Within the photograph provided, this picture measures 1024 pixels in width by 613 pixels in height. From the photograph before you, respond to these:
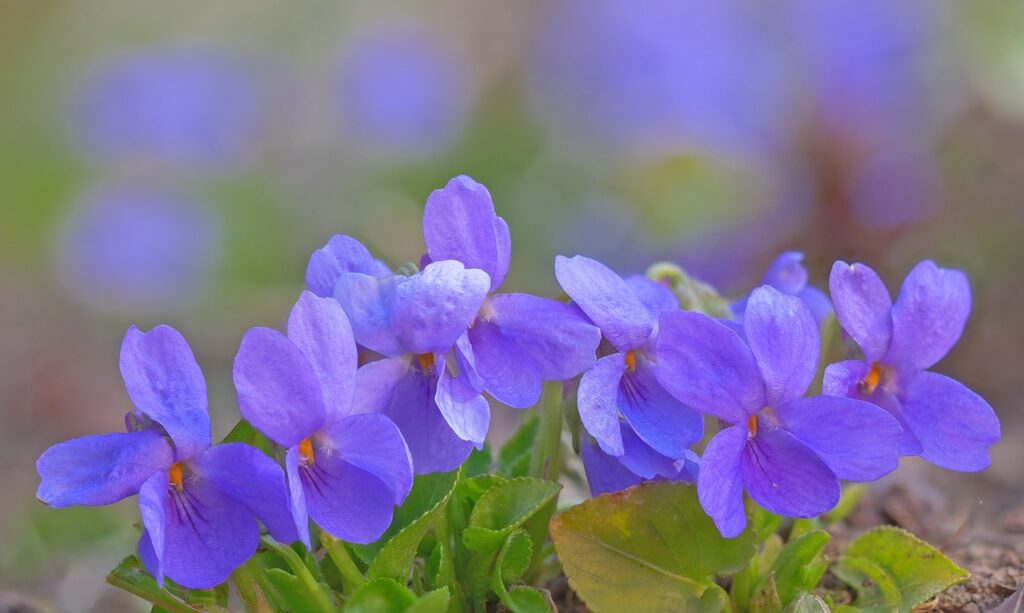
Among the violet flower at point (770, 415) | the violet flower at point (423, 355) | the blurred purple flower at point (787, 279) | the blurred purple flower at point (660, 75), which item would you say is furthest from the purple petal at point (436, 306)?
the blurred purple flower at point (660, 75)

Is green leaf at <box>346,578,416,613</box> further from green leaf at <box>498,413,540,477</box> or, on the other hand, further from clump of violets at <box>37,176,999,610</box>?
green leaf at <box>498,413,540,477</box>

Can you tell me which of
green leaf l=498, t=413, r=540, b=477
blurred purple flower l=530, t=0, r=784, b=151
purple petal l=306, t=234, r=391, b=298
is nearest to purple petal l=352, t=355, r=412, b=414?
purple petal l=306, t=234, r=391, b=298

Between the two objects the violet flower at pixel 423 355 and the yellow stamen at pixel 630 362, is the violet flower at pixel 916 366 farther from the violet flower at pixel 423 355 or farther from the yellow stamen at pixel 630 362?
the violet flower at pixel 423 355

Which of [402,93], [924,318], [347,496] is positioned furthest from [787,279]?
[402,93]

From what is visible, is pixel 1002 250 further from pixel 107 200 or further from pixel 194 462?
pixel 107 200

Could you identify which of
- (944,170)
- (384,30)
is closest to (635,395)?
(944,170)
